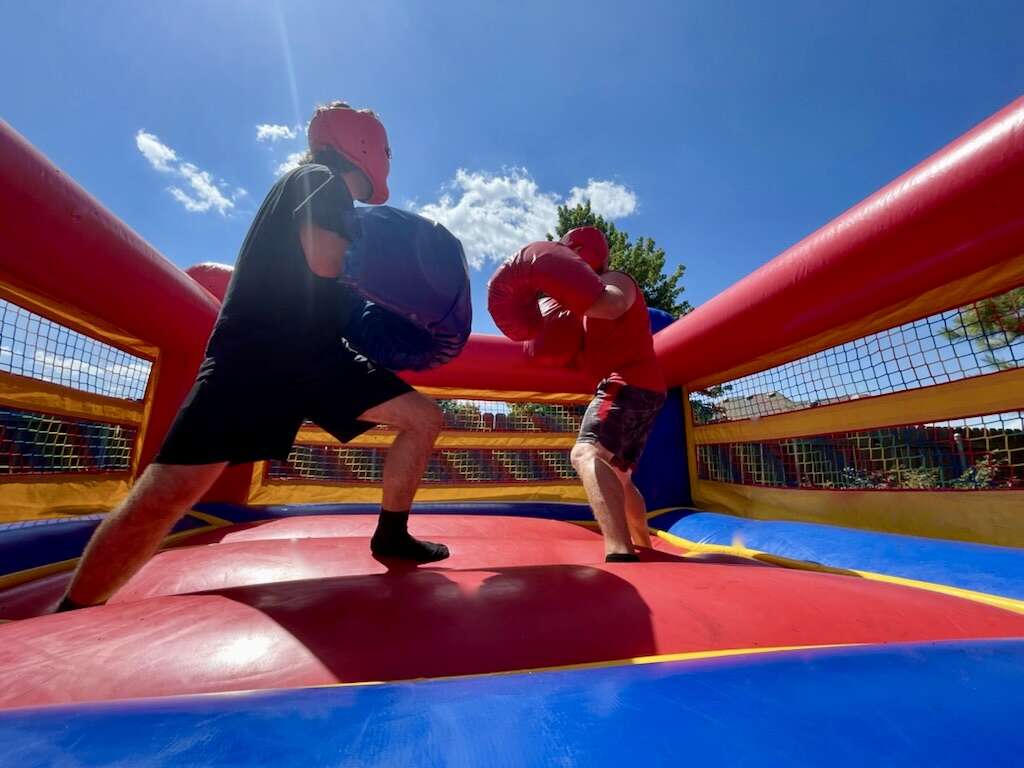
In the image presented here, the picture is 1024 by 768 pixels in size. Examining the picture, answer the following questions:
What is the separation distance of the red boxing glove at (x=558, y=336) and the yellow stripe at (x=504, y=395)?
4.33 feet

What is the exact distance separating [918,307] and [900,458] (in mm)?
656

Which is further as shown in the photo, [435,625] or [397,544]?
[397,544]

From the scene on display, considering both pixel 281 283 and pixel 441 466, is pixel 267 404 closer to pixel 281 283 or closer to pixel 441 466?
pixel 281 283

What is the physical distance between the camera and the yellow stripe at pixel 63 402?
1768mm

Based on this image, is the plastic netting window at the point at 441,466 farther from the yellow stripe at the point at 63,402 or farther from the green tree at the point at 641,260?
the green tree at the point at 641,260

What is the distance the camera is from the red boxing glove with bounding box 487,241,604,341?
1.63 metres

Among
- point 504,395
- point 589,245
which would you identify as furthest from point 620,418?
point 504,395

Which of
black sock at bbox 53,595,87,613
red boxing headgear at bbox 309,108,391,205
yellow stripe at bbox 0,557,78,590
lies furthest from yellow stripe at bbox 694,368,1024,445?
yellow stripe at bbox 0,557,78,590

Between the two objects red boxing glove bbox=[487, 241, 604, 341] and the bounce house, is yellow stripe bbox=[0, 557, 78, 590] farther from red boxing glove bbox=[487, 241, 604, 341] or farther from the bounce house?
red boxing glove bbox=[487, 241, 604, 341]

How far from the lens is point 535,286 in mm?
1748

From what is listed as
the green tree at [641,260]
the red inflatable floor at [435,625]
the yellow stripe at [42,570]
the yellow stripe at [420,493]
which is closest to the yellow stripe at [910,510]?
the red inflatable floor at [435,625]

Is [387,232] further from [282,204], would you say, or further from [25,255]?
[25,255]

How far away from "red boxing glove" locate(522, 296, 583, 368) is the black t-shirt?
3.32ft

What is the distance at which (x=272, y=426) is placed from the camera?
121cm
